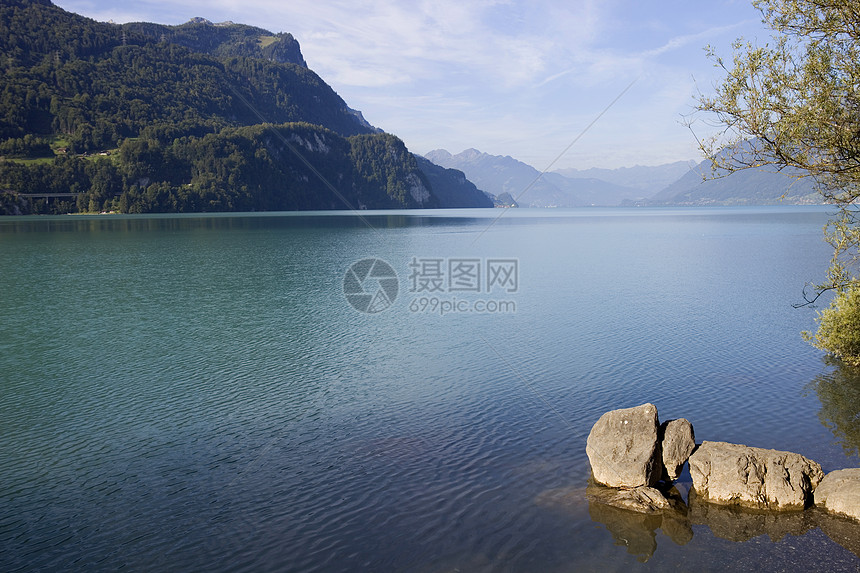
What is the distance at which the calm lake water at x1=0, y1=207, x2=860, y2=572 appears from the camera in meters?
11.6

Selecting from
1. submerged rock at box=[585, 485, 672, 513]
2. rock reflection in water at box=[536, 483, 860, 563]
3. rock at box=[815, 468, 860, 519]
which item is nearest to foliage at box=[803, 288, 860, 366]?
rock at box=[815, 468, 860, 519]

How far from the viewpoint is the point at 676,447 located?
1421 centimetres

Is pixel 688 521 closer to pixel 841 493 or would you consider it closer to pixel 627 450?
pixel 627 450

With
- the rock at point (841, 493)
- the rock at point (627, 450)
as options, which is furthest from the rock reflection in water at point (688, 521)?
the rock at point (627, 450)

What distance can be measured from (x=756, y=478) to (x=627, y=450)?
2876mm

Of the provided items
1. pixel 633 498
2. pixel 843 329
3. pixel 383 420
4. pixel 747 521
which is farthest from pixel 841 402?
pixel 383 420

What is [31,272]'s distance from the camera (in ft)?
180

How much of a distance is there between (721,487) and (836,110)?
1123cm

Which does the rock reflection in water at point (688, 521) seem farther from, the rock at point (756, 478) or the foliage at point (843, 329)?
the foliage at point (843, 329)

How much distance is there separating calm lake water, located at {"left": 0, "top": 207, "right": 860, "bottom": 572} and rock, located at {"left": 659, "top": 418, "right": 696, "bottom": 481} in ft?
1.31

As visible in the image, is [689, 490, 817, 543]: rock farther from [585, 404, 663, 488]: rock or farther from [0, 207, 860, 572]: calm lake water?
[585, 404, 663, 488]: rock

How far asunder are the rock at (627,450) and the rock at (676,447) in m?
0.31

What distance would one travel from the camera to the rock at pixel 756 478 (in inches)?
500

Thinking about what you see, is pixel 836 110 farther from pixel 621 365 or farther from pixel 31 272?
pixel 31 272
